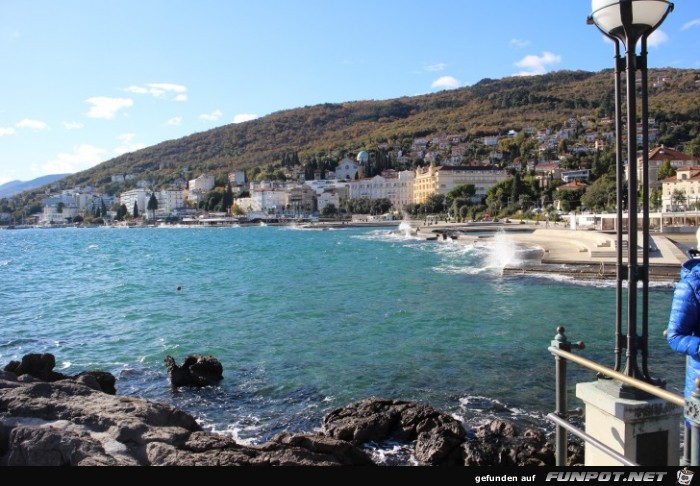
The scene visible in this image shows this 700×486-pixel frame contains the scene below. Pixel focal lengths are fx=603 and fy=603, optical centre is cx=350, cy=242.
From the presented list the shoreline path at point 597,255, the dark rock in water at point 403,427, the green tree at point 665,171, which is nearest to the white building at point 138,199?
the green tree at point 665,171

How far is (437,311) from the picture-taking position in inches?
712

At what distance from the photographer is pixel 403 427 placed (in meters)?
8.37

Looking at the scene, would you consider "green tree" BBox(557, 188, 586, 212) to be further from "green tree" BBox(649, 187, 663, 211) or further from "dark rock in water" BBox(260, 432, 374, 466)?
"dark rock in water" BBox(260, 432, 374, 466)

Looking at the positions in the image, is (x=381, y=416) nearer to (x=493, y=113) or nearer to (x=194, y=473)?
(x=194, y=473)

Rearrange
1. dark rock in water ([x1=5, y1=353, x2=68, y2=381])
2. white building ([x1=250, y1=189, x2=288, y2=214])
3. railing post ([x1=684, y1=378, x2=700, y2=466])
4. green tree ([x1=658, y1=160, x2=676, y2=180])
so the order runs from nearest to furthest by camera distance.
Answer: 1. railing post ([x1=684, y1=378, x2=700, y2=466])
2. dark rock in water ([x1=5, y1=353, x2=68, y2=381])
3. green tree ([x1=658, y1=160, x2=676, y2=180])
4. white building ([x1=250, y1=189, x2=288, y2=214])

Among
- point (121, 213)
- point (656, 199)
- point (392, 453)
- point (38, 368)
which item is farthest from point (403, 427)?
point (121, 213)

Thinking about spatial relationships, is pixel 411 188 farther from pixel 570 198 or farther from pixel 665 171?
pixel 665 171

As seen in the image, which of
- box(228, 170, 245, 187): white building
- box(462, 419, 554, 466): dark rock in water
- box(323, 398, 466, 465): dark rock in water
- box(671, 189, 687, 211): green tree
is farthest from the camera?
box(228, 170, 245, 187): white building

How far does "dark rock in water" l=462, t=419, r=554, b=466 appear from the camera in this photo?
712 cm

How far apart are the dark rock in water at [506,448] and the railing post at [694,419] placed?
496 centimetres

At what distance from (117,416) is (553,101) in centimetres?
19147

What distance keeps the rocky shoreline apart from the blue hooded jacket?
3.93 m

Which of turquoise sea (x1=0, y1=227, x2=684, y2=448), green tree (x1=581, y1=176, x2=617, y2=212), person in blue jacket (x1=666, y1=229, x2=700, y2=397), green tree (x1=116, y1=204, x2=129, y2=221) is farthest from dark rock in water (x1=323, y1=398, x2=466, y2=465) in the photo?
green tree (x1=116, y1=204, x2=129, y2=221)

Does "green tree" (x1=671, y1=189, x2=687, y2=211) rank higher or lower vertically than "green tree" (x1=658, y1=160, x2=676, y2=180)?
lower
